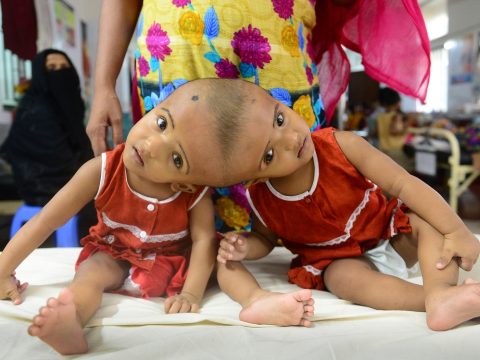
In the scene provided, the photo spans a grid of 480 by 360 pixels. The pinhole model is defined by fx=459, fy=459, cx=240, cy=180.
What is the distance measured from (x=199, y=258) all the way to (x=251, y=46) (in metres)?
0.44

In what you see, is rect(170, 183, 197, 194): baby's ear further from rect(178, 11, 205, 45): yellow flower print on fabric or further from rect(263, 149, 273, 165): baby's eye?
rect(178, 11, 205, 45): yellow flower print on fabric

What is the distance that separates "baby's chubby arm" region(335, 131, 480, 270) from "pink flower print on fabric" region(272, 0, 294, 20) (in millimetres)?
282

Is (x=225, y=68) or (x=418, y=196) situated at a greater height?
(x=225, y=68)

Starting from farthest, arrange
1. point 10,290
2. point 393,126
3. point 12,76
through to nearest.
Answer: point 393,126
point 12,76
point 10,290

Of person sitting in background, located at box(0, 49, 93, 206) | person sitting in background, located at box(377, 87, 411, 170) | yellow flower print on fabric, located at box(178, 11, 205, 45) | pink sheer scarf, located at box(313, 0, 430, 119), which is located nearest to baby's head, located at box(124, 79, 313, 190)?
yellow flower print on fabric, located at box(178, 11, 205, 45)

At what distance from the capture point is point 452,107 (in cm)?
267

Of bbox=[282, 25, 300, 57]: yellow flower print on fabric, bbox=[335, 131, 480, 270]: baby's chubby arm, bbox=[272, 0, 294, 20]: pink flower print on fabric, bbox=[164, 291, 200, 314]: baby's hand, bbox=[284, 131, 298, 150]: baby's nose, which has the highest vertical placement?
bbox=[272, 0, 294, 20]: pink flower print on fabric

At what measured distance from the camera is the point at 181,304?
0.77 m

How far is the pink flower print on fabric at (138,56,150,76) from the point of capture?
958 millimetres

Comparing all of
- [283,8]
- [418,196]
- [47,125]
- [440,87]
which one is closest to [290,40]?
[283,8]

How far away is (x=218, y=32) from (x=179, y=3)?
95mm

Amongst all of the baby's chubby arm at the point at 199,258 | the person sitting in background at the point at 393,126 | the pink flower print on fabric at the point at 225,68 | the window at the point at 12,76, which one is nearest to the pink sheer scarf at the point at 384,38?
the pink flower print on fabric at the point at 225,68

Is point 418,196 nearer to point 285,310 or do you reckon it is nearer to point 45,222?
point 285,310

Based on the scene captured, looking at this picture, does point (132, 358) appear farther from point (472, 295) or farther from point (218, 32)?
point (218, 32)
